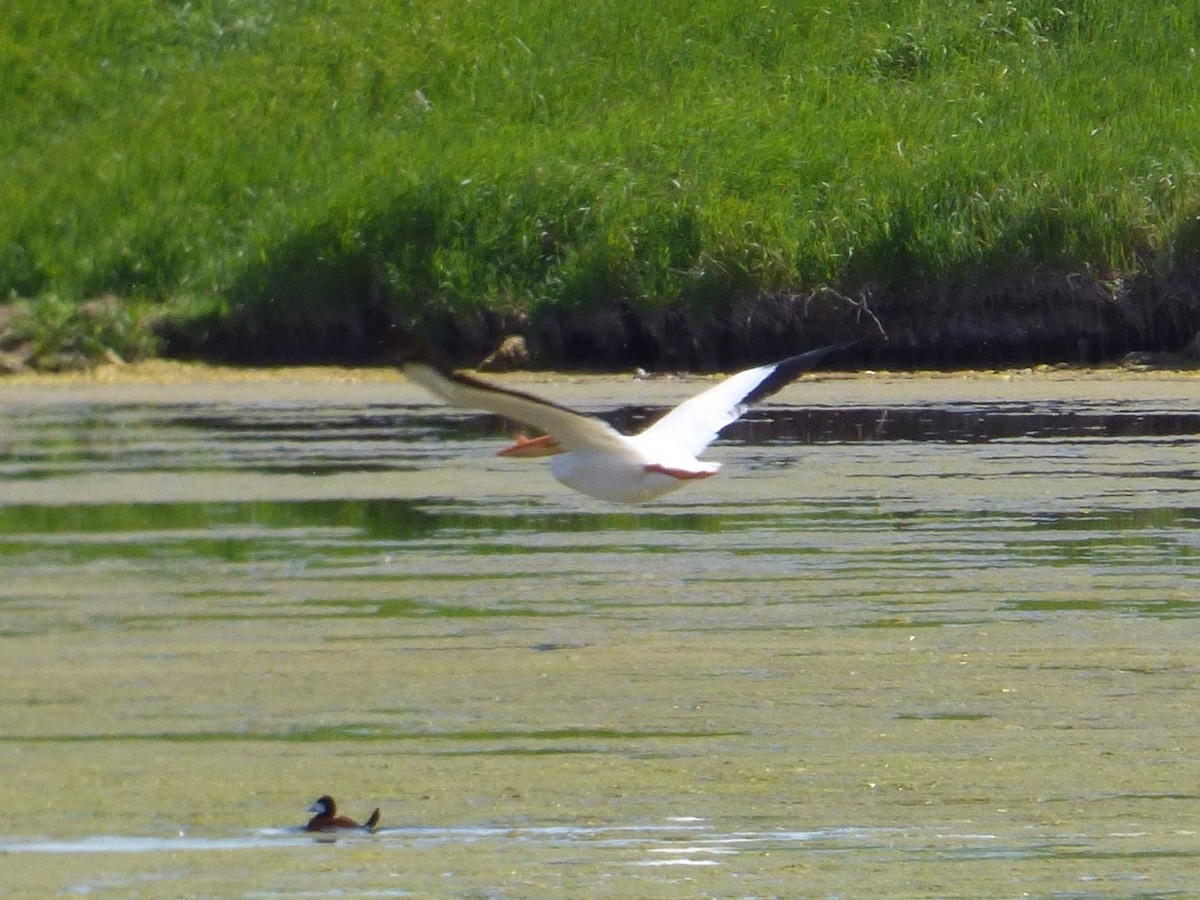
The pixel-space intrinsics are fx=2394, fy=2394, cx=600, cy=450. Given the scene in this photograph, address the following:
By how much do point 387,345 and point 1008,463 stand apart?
22.6ft

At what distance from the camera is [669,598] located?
879 centimetres

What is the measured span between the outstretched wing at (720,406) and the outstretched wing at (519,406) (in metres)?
0.34

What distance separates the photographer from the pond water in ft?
18.1

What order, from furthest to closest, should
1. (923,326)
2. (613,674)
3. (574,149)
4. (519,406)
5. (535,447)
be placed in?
(574,149) < (923,326) < (535,447) < (613,674) < (519,406)

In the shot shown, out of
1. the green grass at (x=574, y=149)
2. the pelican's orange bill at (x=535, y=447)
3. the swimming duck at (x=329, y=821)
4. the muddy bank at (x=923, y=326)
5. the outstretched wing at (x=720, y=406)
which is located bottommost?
the swimming duck at (x=329, y=821)

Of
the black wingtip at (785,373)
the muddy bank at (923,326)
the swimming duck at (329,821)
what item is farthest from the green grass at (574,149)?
the swimming duck at (329,821)

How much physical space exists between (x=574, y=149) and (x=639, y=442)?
1130cm

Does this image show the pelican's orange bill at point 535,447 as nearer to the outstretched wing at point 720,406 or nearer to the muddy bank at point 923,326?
the outstretched wing at point 720,406

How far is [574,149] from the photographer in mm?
18969

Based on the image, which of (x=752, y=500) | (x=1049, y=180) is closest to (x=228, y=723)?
(x=752, y=500)

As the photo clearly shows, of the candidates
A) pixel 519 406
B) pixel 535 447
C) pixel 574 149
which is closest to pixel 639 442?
pixel 535 447

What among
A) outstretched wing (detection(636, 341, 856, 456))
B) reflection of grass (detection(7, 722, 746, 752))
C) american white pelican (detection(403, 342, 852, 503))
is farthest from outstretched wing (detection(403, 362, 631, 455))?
reflection of grass (detection(7, 722, 746, 752))

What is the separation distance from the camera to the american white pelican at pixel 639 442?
730 centimetres

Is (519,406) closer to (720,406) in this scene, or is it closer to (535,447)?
(535,447)
